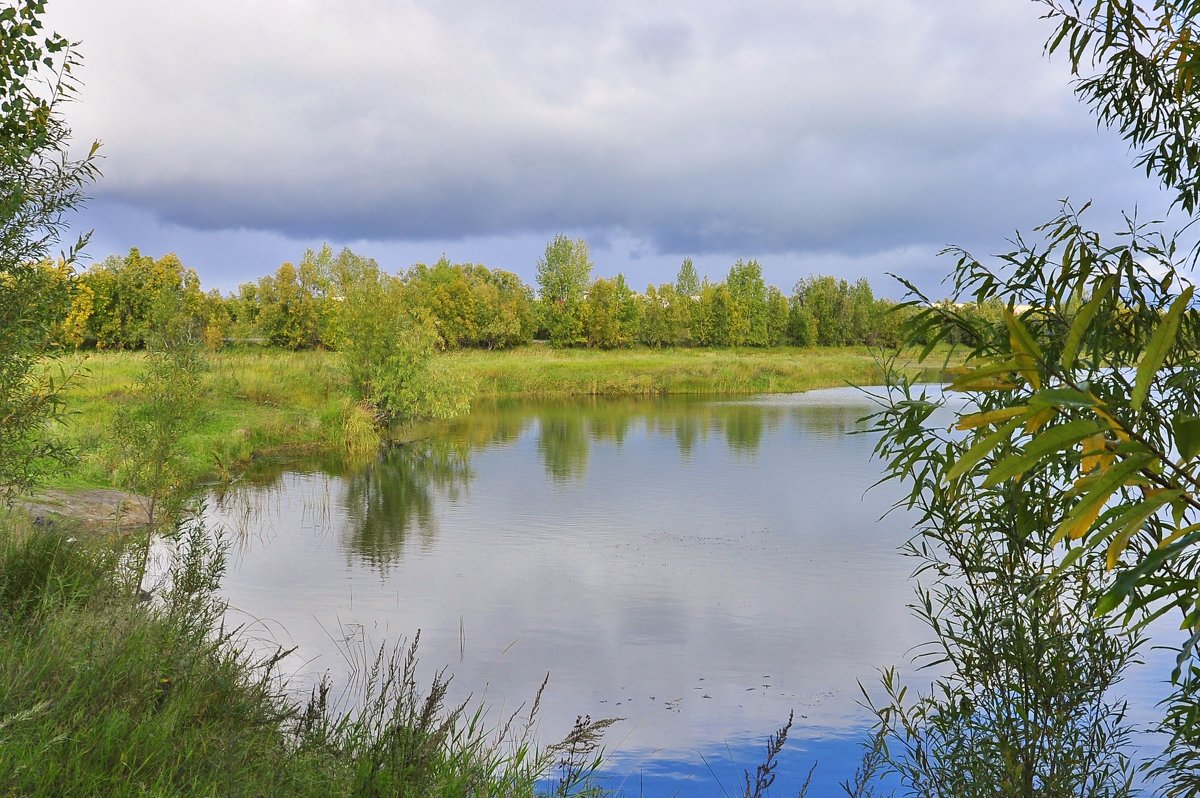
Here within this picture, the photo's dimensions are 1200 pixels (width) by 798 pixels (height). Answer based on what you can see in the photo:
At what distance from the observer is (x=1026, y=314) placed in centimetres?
256

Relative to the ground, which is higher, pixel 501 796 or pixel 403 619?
pixel 501 796

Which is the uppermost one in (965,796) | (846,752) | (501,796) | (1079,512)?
(1079,512)

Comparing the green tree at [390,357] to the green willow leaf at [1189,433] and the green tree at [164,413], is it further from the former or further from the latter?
the green willow leaf at [1189,433]

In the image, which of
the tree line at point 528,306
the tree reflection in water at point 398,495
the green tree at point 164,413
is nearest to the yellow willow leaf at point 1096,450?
the green tree at point 164,413

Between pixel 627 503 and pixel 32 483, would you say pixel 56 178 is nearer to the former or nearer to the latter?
pixel 32 483

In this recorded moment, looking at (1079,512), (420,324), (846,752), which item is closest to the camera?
(1079,512)

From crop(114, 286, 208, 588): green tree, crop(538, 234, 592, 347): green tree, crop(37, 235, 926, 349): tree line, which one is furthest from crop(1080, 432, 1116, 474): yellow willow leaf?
crop(538, 234, 592, 347): green tree

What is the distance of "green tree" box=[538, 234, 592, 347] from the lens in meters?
55.0

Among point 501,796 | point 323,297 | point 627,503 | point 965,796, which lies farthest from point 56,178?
point 323,297

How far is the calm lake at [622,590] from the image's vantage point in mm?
6496

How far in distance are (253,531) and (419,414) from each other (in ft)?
36.0

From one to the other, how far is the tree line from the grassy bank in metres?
4.95

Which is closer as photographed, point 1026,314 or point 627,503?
point 1026,314

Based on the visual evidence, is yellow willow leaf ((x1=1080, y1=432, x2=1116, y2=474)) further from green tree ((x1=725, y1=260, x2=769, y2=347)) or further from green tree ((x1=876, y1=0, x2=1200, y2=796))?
green tree ((x1=725, y1=260, x2=769, y2=347))
